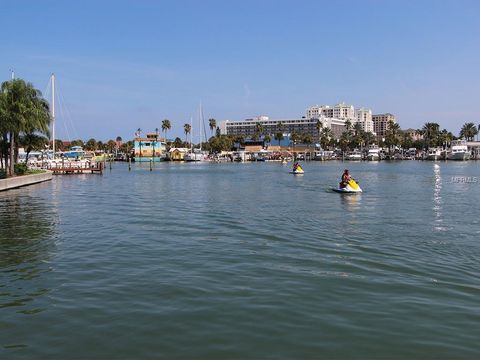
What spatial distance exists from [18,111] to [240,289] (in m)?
52.6

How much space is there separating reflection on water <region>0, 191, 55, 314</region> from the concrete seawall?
674 inches

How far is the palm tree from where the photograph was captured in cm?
5538

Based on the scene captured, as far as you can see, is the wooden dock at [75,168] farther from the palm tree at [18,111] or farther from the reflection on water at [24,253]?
the reflection on water at [24,253]

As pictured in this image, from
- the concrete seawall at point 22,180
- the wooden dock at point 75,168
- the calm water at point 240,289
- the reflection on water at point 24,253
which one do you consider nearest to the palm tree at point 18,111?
the concrete seawall at point 22,180

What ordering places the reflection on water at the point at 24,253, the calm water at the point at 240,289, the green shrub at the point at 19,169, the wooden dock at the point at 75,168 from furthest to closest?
the wooden dock at the point at 75,168
the green shrub at the point at 19,169
the reflection on water at the point at 24,253
the calm water at the point at 240,289

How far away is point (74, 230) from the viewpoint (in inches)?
919

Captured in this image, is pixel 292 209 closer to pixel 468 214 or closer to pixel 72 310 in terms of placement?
pixel 468 214

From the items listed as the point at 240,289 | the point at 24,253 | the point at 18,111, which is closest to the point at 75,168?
the point at 18,111

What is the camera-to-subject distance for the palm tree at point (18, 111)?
182 ft

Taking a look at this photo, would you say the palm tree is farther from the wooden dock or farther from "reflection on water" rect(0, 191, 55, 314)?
the wooden dock

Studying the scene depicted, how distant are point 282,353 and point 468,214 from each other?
2559 centimetres

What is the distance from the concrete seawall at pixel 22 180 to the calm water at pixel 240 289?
25.0 meters

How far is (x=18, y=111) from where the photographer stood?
5659cm

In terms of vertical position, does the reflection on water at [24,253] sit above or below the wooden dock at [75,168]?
below
